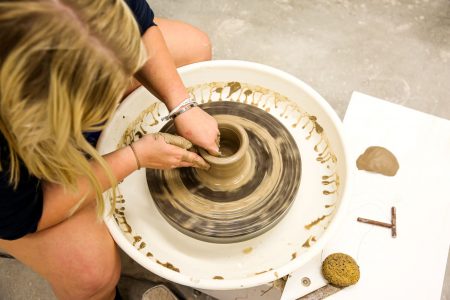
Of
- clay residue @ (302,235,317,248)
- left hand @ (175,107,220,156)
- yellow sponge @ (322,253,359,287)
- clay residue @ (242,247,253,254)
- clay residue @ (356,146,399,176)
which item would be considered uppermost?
clay residue @ (356,146,399,176)

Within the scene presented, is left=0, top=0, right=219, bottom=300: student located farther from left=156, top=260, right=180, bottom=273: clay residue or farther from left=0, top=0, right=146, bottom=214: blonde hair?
left=156, top=260, right=180, bottom=273: clay residue

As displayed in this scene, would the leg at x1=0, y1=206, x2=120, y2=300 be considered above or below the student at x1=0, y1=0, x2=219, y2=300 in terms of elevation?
below

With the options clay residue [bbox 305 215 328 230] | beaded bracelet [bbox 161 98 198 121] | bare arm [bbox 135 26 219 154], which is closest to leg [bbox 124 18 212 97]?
bare arm [bbox 135 26 219 154]

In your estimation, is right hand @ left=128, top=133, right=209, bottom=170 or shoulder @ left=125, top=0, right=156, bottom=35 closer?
right hand @ left=128, top=133, right=209, bottom=170

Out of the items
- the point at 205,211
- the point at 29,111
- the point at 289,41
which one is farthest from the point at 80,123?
the point at 289,41

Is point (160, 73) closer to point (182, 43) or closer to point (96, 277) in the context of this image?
point (182, 43)

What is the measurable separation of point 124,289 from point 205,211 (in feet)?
2.00

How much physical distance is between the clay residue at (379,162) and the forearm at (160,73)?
829 millimetres

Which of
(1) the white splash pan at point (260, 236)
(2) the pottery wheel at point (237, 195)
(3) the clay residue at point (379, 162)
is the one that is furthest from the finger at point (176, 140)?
(3) the clay residue at point (379, 162)

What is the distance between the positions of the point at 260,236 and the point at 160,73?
2.30 feet

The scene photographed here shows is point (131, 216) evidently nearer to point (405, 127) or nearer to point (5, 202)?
point (5, 202)

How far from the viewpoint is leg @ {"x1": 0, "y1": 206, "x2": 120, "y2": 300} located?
44.7 inches

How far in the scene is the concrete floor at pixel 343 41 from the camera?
214 centimetres

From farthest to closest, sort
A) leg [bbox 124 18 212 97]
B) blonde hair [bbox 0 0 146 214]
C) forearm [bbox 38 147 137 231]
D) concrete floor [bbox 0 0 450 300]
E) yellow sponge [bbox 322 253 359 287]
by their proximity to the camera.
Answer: concrete floor [bbox 0 0 450 300]
leg [bbox 124 18 212 97]
yellow sponge [bbox 322 253 359 287]
forearm [bbox 38 147 137 231]
blonde hair [bbox 0 0 146 214]
